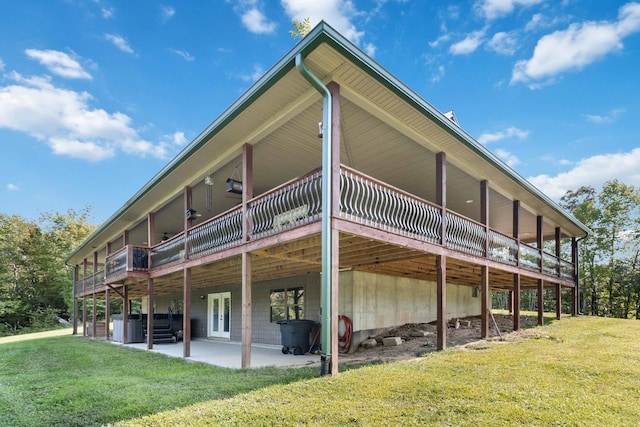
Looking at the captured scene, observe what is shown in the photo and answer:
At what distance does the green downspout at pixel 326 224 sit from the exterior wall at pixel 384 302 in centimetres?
416

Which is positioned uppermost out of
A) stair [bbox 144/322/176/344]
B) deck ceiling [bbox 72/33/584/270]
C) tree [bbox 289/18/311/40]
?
tree [bbox 289/18/311/40]

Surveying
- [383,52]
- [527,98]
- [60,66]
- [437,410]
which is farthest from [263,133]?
[60,66]

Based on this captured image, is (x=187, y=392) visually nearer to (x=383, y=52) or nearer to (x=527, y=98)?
(x=383, y=52)

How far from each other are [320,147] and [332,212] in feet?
11.1

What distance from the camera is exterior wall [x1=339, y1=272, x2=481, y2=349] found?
33.1 ft

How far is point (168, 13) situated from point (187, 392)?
1317 cm

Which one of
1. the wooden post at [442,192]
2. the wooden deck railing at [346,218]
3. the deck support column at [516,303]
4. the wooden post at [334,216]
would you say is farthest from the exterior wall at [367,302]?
the wooden post at [334,216]

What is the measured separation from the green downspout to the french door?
33.9 ft

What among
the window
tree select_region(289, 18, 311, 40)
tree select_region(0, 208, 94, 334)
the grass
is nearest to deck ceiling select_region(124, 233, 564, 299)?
the window

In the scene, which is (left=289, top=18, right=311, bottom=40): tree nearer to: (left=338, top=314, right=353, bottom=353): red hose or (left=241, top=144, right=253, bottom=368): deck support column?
(left=241, top=144, right=253, bottom=368): deck support column

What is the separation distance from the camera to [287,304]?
12312 mm

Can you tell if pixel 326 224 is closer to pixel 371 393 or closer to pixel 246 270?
pixel 371 393

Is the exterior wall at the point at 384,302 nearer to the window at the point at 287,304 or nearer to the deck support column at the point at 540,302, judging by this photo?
the window at the point at 287,304

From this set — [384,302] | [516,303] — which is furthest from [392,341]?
[516,303]
